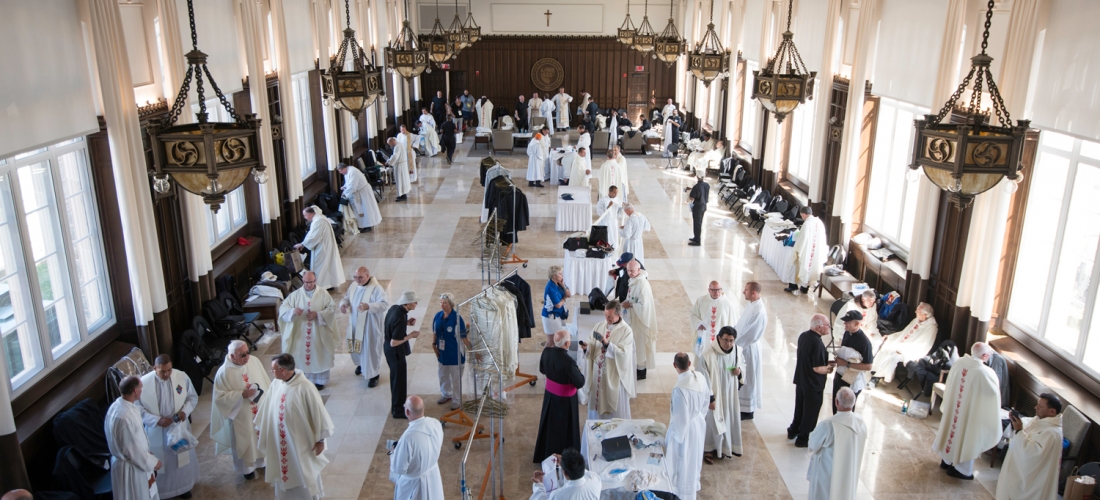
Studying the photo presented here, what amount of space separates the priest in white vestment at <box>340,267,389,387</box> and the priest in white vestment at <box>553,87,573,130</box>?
20.7 m

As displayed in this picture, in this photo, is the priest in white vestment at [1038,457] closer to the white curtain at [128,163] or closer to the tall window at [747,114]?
the white curtain at [128,163]

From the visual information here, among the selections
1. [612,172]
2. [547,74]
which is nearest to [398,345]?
[612,172]

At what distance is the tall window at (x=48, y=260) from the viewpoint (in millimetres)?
7148

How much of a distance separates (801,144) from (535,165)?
22.2ft

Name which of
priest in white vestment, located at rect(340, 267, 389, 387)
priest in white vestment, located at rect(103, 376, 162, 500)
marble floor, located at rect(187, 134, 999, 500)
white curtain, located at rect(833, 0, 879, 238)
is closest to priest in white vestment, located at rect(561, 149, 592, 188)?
marble floor, located at rect(187, 134, 999, 500)

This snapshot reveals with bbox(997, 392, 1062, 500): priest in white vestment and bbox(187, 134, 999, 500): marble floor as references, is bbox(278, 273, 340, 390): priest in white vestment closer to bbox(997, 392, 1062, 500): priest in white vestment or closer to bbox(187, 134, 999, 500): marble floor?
bbox(187, 134, 999, 500): marble floor

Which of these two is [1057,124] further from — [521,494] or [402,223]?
[402,223]

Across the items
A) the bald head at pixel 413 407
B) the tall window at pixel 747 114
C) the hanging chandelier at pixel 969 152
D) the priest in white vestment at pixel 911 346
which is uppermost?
the hanging chandelier at pixel 969 152

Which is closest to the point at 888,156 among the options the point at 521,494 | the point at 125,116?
the point at 521,494

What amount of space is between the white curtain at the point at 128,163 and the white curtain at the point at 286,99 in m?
5.39

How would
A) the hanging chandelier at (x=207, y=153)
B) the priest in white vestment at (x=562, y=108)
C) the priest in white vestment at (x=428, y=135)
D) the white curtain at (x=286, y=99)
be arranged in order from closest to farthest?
the hanging chandelier at (x=207, y=153)
the white curtain at (x=286, y=99)
the priest in white vestment at (x=428, y=135)
the priest in white vestment at (x=562, y=108)

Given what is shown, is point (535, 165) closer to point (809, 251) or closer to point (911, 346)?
point (809, 251)

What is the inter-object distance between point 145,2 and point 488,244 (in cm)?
568

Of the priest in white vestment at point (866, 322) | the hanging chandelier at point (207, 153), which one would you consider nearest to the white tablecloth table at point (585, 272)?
the priest in white vestment at point (866, 322)
